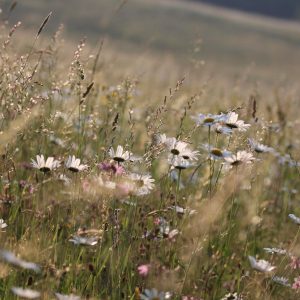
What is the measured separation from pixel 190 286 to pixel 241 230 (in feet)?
2.55

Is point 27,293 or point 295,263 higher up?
point 27,293

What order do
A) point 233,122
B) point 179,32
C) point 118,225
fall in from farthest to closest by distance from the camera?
point 179,32, point 233,122, point 118,225

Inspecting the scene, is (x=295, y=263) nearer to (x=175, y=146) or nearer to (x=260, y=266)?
(x=260, y=266)

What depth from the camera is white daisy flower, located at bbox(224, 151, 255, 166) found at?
7.48 feet

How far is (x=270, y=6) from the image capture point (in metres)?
115

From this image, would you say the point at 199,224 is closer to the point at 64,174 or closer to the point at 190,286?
the point at 190,286

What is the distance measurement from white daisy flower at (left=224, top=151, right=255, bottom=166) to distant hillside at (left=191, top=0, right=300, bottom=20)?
111 m

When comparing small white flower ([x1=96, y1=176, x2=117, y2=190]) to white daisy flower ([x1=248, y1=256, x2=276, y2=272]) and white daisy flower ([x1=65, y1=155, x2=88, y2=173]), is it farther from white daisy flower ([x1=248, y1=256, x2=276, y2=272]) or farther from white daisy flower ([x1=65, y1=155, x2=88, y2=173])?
white daisy flower ([x1=248, y1=256, x2=276, y2=272])

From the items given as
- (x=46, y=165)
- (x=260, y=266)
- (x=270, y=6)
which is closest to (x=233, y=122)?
(x=260, y=266)

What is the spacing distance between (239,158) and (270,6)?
117 metres

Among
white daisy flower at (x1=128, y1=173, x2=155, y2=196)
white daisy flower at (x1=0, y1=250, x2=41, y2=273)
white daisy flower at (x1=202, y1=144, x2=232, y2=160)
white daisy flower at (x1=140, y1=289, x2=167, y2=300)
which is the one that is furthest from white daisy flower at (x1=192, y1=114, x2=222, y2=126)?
white daisy flower at (x1=0, y1=250, x2=41, y2=273)

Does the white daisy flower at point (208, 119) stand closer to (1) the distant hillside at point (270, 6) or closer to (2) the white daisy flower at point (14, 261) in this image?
(2) the white daisy flower at point (14, 261)

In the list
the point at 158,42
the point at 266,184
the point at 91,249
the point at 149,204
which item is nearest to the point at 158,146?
the point at 91,249

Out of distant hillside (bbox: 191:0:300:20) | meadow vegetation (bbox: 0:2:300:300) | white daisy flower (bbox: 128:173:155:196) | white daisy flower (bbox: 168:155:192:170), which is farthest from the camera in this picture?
distant hillside (bbox: 191:0:300:20)
